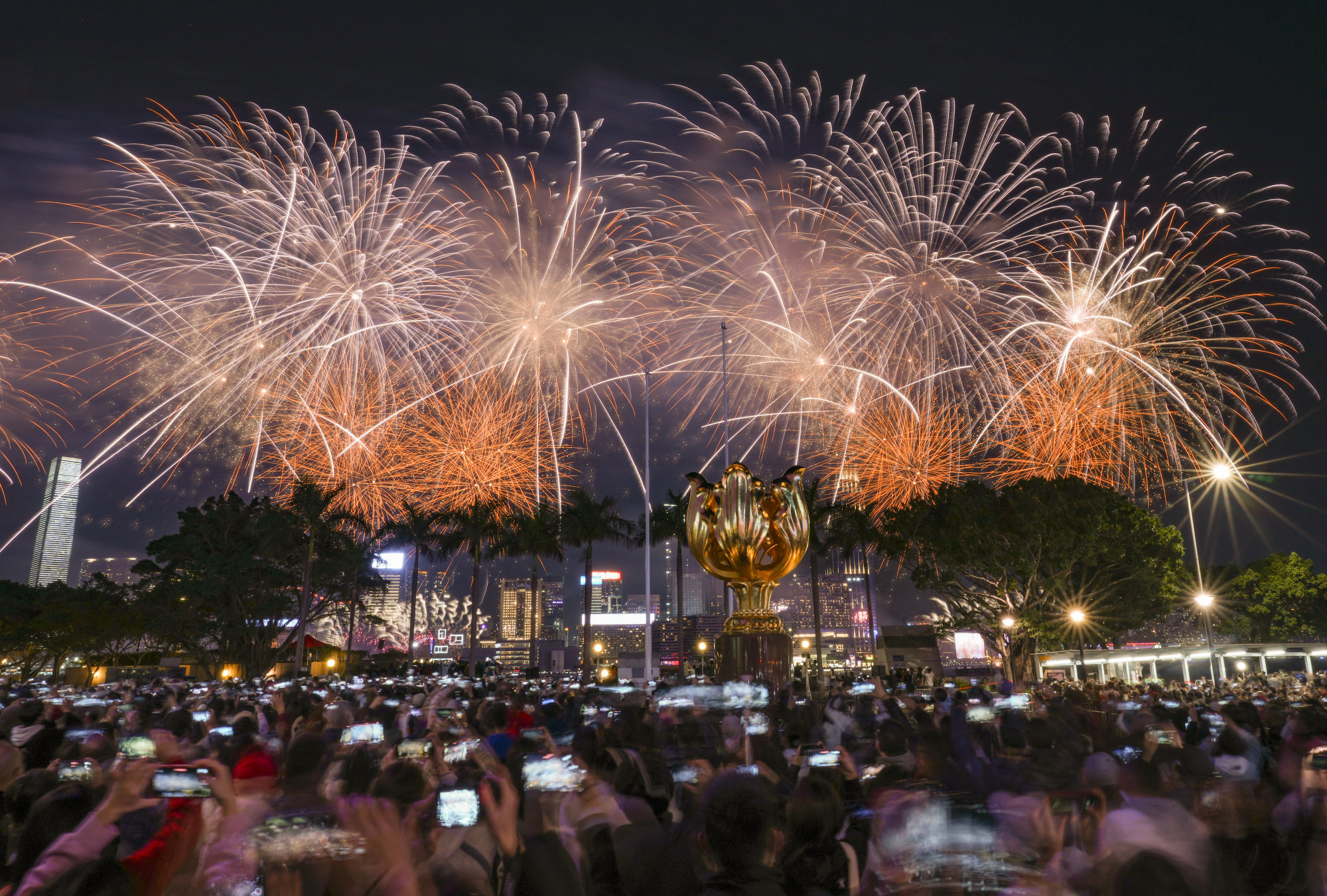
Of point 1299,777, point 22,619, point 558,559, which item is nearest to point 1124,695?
point 1299,777

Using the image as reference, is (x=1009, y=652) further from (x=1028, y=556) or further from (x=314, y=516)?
(x=314, y=516)

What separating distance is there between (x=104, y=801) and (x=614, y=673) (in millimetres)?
30362

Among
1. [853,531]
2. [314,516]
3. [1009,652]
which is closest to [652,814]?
[1009,652]

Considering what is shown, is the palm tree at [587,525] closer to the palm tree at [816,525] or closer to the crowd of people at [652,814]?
the palm tree at [816,525]

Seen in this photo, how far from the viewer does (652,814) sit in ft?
16.5

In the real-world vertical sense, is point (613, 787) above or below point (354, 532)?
below

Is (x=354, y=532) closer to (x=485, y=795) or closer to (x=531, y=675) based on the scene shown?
(x=531, y=675)

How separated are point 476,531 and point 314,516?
32.9 ft

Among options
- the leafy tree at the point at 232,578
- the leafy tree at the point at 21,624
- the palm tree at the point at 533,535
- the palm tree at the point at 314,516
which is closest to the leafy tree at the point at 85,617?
the leafy tree at the point at 21,624

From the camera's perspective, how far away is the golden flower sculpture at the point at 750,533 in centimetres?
2517

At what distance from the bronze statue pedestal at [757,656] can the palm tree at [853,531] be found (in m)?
27.0

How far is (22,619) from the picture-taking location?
52.7 metres

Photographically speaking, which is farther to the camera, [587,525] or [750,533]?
[587,525]

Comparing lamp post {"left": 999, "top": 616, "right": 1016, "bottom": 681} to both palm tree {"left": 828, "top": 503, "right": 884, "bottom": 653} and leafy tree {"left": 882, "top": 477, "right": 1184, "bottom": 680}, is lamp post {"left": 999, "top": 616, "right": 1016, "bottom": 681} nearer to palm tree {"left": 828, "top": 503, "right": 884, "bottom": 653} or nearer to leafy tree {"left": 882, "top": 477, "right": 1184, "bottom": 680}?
leafy tree {"left": 882, "top": 477, "right": 1184, "bottom": 680}
